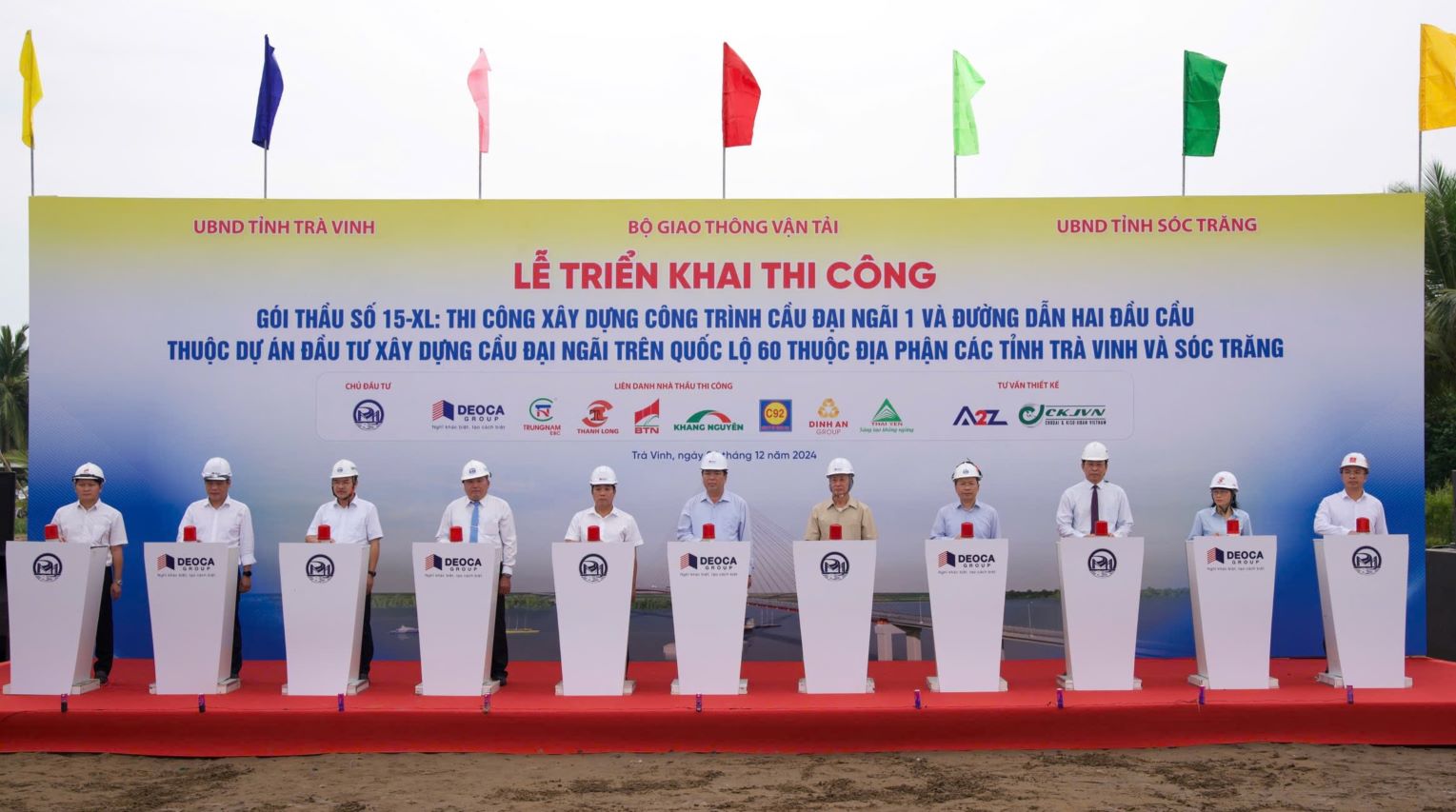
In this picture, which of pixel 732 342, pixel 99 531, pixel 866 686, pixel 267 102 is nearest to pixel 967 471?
pixel 866 686

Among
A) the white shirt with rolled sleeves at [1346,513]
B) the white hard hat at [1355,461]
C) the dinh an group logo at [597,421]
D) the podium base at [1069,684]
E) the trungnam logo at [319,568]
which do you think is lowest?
the podium base at [1069,684]

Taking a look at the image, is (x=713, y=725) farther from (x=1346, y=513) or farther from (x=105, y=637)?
(x=1346, y=513)

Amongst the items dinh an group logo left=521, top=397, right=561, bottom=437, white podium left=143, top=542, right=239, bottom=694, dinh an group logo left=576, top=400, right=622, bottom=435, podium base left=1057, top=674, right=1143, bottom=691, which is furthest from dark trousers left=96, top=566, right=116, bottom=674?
podium base left=1057, top=674, right=1143, bottom=691

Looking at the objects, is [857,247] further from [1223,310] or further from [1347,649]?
[1347,649]

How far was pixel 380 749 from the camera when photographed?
6.34 m

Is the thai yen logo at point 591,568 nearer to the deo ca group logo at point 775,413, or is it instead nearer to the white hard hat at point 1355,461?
the deo ca group logo at point 775,413

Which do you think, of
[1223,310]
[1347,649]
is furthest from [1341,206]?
[1347,649]

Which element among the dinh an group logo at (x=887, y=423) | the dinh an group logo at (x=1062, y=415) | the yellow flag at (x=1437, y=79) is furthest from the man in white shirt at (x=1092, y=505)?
the yellow flag at (x=1437, y=79)

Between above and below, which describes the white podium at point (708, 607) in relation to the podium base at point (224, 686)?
above

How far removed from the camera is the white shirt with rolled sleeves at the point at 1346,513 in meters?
7.49

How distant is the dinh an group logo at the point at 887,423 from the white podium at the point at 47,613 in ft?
15.3

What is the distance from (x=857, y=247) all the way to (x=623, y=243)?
151 cm

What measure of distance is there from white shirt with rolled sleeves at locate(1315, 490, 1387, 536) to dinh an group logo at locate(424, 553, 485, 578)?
15.9ft

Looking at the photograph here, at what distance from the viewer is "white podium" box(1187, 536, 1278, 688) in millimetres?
6824
